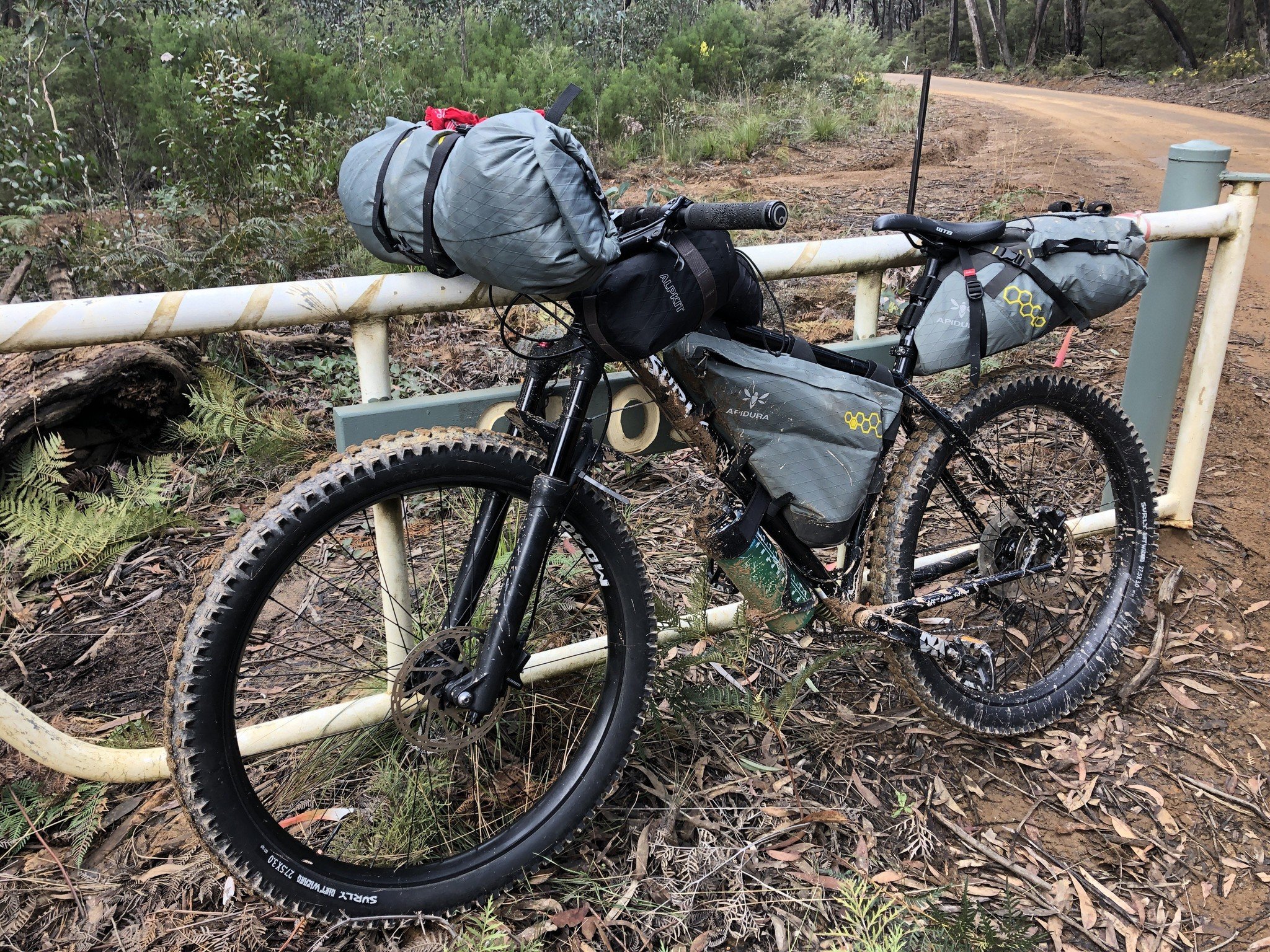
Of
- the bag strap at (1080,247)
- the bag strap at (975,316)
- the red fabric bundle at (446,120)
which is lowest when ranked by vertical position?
the bag strap at (975,316)

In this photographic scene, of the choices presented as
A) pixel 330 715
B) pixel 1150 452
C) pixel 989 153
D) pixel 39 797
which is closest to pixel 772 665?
pixel 330 715

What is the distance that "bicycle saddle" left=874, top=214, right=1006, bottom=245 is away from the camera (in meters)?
2.32

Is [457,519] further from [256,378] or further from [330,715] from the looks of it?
[256,378]

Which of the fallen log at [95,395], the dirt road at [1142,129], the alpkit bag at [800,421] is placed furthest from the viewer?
the dirt road at [1142,129]

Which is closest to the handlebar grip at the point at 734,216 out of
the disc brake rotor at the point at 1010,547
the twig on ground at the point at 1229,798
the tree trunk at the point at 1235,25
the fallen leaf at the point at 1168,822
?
the disc brake rotor at the point at 1010,547

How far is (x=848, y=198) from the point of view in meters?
8.82

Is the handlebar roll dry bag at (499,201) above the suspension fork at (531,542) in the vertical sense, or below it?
above

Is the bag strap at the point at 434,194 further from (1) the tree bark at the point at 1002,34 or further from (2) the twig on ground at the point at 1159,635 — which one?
(1) the tree bark at the point at 1002,34

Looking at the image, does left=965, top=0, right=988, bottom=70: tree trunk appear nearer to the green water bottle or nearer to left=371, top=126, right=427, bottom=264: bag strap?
the green water bottle

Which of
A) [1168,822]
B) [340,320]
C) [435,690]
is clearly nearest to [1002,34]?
[1168,822]

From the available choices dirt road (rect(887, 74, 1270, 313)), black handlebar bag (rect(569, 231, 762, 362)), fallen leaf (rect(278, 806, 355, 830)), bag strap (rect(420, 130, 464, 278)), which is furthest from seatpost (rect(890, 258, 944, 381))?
dirt road (rect(887, 74, 1270, 313))

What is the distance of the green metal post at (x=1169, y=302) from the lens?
3.14 metres

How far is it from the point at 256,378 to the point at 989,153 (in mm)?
11524

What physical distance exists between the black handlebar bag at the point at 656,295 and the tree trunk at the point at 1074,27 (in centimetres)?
3751
